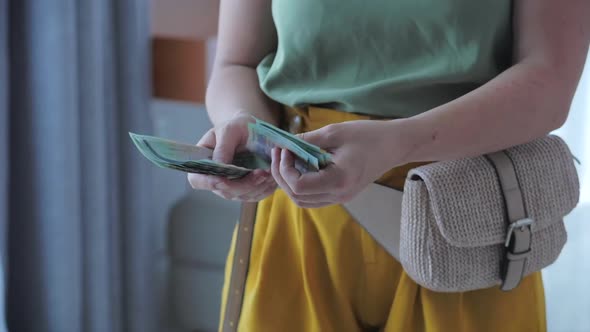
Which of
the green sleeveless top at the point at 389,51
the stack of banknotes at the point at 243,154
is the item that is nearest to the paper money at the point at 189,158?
the stack of banknotes at the point at 243,154

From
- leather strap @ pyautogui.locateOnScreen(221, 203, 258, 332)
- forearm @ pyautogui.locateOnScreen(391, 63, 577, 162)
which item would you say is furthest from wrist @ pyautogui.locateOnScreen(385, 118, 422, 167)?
leather strap @ pyautogui.locateOnScreen(221, 203, 258, 332)

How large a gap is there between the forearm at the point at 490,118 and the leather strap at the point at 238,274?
9.5 inches

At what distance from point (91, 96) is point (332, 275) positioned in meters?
0.97

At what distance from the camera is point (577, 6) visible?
730 millimetres

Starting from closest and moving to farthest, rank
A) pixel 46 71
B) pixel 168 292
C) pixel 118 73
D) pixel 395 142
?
pixel 395 142
pixel 46 71
pixel 118 73
pixel 168 292

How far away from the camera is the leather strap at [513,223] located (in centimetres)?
76

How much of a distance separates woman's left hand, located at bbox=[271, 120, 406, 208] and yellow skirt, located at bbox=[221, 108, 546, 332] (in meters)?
0.12

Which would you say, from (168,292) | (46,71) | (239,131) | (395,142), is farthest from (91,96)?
(395,142)

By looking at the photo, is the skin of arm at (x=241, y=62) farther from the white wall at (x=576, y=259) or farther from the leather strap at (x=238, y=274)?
the white wall at (x=576, y=259)

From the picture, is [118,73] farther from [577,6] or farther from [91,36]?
[577,6]

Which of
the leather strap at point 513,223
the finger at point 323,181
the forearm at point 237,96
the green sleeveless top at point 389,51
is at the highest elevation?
the green sleeveless top at point 389,51

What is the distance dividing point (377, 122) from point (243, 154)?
164mm

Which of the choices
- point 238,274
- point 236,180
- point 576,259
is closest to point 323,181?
point 236,180

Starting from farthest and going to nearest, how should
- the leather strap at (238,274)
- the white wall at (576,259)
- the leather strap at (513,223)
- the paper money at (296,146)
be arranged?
1. the white wall at (576,259)
2. the leather strap at (238,274)
3. the leather strap at (513,223)
4. the paper money at (296,146)
